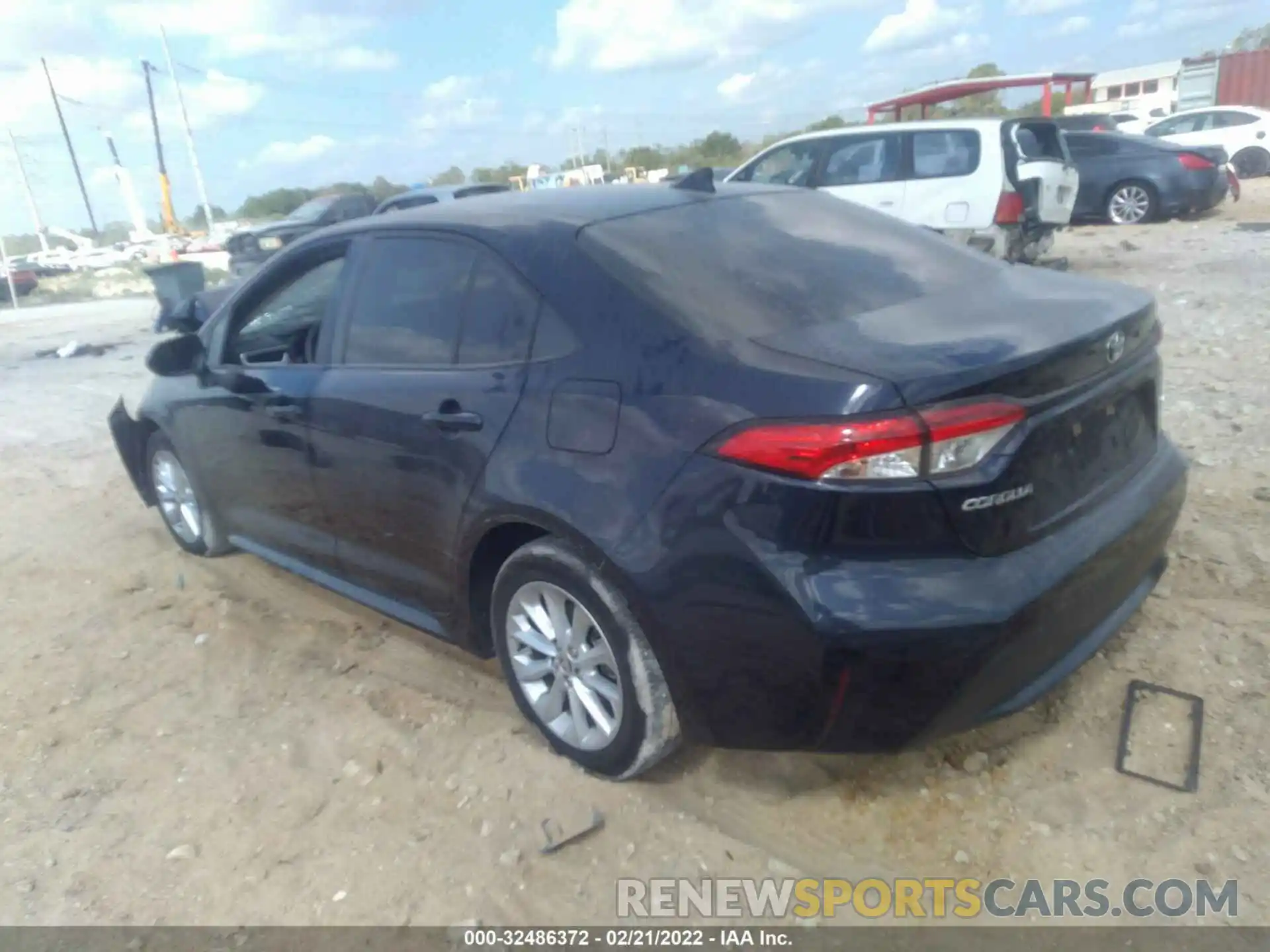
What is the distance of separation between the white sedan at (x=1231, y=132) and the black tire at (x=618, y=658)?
1965cm

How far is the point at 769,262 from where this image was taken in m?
2.85

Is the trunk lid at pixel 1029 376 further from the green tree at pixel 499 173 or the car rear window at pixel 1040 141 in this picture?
the green tree at pixel 499 173

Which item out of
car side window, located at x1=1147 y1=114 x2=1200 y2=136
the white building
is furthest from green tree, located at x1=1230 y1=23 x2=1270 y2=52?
car side window, located at x1=1147 y1=114 x2=1200 y2=136

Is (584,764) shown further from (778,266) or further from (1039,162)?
(1039,162)

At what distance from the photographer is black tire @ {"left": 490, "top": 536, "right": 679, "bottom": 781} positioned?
2.58 meters

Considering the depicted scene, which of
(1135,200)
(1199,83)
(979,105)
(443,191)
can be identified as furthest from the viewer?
(979,105)

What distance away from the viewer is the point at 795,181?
10586 mm

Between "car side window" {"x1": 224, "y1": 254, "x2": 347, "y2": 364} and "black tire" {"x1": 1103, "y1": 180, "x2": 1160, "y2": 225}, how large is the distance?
45.0ft

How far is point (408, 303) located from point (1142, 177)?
13875mm

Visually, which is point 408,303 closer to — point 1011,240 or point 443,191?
point 1011,240

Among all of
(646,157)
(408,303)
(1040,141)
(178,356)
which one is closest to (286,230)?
(1040,141)

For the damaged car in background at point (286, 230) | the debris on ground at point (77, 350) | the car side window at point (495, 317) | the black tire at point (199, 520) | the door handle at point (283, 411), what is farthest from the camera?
the damaged car in background at point (286, 230)

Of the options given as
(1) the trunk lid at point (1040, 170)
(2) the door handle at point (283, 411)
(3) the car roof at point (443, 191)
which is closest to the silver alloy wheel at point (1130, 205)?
(1) the trunk lid at point (1040, 170)

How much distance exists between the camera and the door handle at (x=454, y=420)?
9.37 feet
